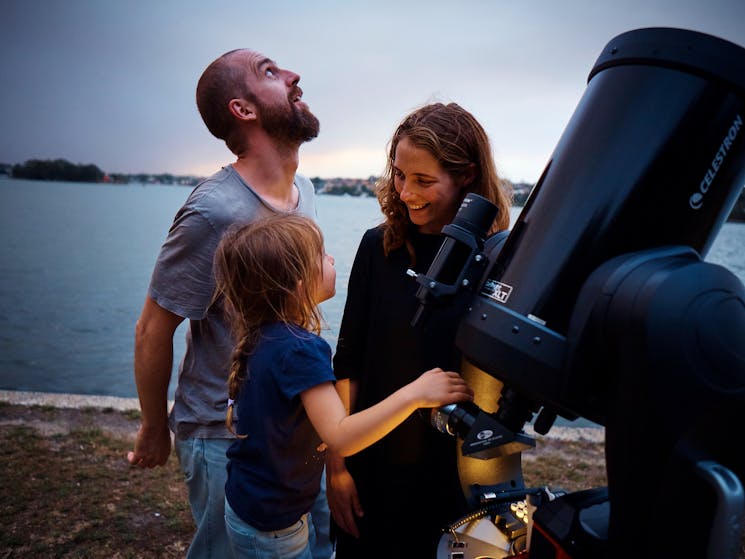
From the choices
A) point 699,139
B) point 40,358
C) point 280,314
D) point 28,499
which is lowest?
point 40,358

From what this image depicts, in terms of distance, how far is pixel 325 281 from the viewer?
59.2 inches

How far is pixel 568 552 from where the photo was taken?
2.71ft

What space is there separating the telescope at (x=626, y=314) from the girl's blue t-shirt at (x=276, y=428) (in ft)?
1.29

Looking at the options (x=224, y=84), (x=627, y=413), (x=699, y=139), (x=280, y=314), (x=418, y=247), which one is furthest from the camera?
(x=224, y=84)

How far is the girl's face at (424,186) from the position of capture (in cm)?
150

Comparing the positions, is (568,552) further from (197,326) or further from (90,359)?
(90,359)

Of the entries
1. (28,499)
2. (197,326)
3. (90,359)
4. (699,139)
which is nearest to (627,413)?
(699,139)

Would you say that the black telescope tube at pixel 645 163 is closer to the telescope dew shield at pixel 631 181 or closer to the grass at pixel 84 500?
the telescope dew shield at pixel 631 181

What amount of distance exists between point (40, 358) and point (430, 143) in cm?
700

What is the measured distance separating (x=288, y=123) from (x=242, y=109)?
0.54ft

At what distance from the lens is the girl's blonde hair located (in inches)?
54.8

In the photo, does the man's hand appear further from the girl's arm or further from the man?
the girl's arm

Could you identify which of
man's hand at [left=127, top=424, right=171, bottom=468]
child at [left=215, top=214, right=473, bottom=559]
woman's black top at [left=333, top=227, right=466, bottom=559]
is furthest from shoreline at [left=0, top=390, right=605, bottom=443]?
child at [left=215, top=214, right=473, bottom=559]

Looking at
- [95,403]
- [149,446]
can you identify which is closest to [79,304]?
[95,403]
